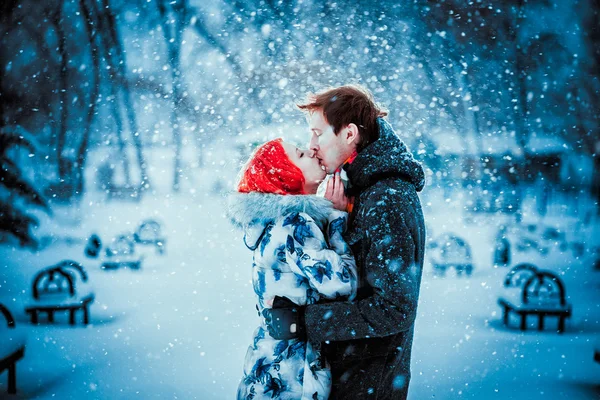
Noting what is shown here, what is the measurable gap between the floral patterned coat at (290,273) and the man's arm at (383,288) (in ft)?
0.20

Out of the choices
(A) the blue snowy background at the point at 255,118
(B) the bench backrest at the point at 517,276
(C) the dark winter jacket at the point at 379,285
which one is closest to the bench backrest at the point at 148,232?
(A) the blue snowy background at the point at 255,118

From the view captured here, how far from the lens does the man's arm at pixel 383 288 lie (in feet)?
4.05

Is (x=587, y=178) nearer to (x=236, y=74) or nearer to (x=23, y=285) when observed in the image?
(x=236, y=74)

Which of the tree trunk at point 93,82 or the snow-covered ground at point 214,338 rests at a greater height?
the tree trunk at point 93,82

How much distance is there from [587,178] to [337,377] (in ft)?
36.1

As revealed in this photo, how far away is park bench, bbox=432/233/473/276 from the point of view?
857 centimetres

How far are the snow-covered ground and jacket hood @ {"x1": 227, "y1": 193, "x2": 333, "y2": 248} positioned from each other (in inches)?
4.5

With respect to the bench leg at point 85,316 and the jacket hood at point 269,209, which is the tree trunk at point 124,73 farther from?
the jacket hood at point 269,209

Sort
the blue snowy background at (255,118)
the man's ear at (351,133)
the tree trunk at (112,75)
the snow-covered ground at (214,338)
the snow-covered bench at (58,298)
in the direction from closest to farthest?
1. the man's ear at (351,133)
2. the snow-covered ground at (214,338)
3. the snow-covered bench at (58,298)
4. the blue snowy background at (255,118)
5. the tree trunk at (112,75)

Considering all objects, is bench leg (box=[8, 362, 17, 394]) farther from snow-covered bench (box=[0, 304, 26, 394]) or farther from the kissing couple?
the kissing couple

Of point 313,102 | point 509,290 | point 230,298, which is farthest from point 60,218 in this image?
point 313,102

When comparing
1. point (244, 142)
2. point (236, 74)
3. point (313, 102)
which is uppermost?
point (236, 74)

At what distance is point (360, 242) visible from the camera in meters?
1.32

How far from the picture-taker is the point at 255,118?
30.4 feet
